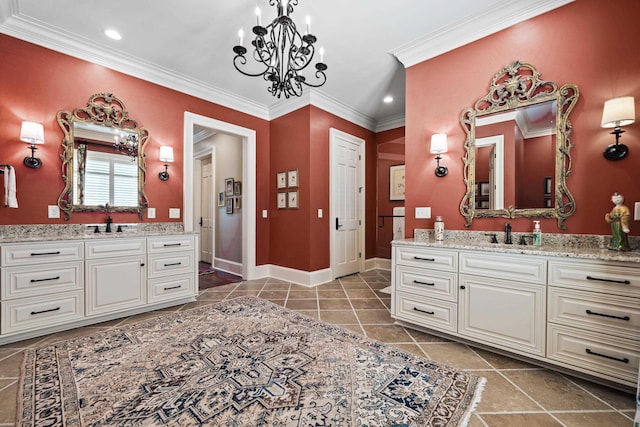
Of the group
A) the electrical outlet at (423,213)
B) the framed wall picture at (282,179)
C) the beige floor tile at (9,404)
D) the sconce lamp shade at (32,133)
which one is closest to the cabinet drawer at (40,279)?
the beige floor tile at (9,404)

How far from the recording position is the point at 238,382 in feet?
5.54

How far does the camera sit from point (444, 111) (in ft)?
9.01

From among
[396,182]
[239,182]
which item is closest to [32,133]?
[239,182]

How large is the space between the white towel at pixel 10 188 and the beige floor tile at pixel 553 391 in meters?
4.17

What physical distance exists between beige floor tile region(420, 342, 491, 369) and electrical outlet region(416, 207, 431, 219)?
4.00 ft

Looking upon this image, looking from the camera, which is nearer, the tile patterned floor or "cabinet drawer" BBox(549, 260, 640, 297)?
the tile patterned floor

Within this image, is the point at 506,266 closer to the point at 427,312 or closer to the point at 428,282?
the point at 428,282

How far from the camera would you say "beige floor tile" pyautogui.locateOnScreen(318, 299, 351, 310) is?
10.1 ft

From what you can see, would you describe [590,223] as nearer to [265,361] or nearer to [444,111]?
[444,111]

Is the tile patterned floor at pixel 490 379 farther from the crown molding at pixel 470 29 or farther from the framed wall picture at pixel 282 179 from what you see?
the crown molding at pixel 470 29

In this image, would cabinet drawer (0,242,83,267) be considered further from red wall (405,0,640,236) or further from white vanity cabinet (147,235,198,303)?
red wall (405,0,640,236)

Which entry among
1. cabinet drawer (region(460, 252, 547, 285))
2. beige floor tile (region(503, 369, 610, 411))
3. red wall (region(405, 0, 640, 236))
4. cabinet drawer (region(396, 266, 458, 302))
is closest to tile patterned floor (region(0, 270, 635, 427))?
beige floor tile (region(503, 369, 610, 411))

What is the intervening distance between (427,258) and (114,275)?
3052 mm

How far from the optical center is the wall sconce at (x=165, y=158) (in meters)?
3.34
